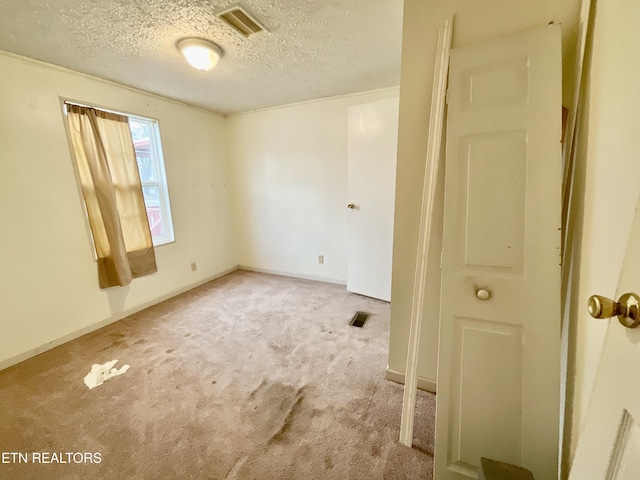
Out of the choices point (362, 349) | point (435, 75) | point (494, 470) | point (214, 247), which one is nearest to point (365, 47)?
point (435, 75)

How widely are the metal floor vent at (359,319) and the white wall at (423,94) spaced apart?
0.73m

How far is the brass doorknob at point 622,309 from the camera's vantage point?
47cm

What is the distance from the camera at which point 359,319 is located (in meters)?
2.55

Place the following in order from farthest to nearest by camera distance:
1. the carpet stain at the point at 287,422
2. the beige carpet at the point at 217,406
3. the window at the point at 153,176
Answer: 1. the window at the point at 153,176
2. the carpet stain at the point at 287,422
3. the beige carpet at the point at 217,406

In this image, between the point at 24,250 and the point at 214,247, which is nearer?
the point at 24,250

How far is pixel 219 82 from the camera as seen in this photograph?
2.54m

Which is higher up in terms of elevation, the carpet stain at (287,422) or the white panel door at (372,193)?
the white panel door at (372,193)

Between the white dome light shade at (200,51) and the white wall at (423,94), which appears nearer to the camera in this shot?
the white wall at (423,94)

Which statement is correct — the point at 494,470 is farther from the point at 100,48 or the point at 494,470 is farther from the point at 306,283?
the point at 100,48

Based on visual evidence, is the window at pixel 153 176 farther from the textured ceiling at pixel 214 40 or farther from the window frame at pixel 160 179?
the textured ceiling at pixel 214 40

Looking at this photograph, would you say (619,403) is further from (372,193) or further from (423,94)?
(372,193)

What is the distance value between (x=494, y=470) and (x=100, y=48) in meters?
3.21

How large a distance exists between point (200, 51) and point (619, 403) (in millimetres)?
2495

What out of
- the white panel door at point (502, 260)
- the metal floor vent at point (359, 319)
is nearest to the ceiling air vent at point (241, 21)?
the white panel door at point (502, 260)
